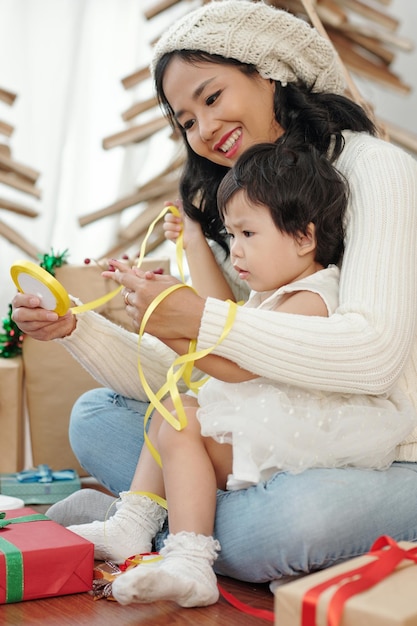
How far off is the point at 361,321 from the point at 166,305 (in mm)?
287

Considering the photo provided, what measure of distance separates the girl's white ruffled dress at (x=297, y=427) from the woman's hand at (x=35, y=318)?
29 centimetres

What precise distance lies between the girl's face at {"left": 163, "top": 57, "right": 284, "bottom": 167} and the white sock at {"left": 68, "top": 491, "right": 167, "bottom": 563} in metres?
0.63

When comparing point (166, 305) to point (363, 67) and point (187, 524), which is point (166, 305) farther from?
point (363, 67)

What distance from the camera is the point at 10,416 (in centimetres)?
214

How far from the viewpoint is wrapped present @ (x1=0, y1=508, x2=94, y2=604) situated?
1.26 meters

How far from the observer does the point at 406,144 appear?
2.51 meters

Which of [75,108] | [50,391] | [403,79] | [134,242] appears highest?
[403,79]

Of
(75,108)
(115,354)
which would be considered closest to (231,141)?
(115,354)

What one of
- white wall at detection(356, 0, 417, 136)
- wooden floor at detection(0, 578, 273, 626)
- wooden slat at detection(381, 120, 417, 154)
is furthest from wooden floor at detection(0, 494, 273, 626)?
white wall at detection(356, 0, 417, 136)

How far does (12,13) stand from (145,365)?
1.46 metres

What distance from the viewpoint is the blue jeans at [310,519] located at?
1.26 metres

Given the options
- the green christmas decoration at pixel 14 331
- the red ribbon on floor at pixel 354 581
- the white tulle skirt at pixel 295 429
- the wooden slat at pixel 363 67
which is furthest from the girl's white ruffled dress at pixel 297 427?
the wooden slat at pixel 363 67

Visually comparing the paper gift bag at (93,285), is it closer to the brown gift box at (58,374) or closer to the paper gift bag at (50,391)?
the brown gift box at (58,374)

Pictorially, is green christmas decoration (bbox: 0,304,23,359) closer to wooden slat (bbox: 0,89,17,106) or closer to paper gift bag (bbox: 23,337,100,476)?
paper gift bag (bbox: 23,337,100,476)
